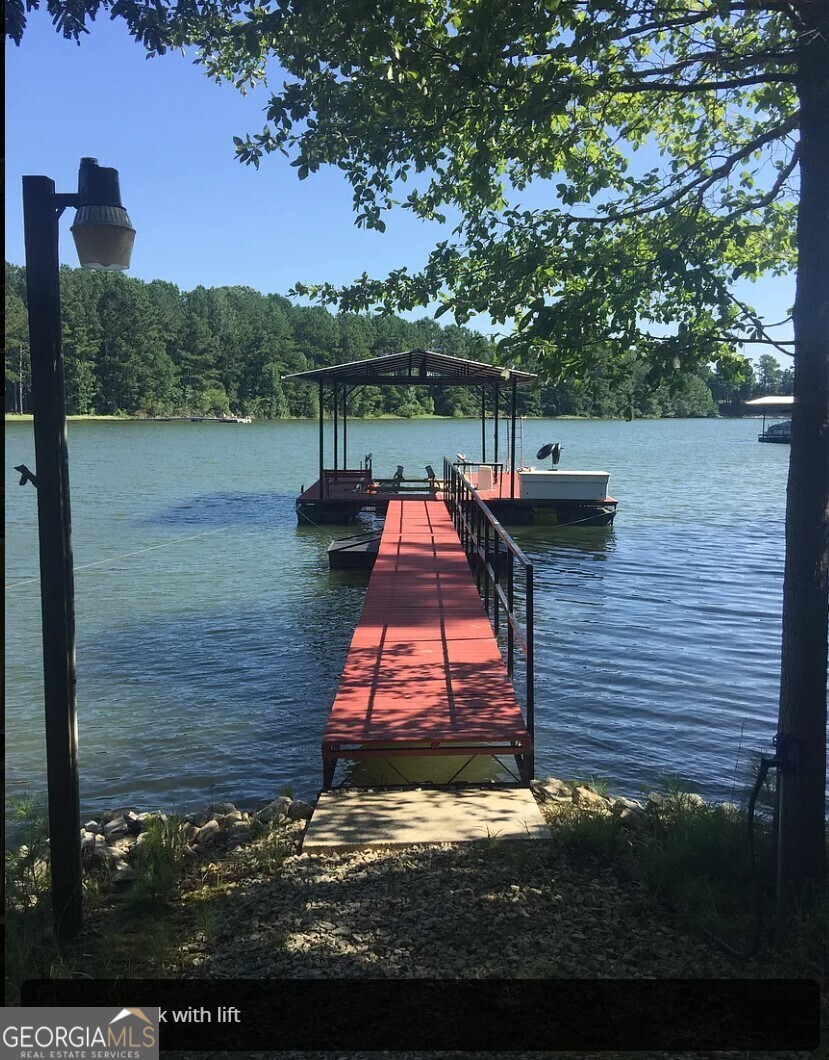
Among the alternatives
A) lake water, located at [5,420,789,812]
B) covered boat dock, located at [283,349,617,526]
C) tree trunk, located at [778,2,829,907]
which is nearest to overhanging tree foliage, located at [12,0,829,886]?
tree trunk, located at [778,2,829,907]

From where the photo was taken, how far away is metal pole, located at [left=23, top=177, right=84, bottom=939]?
379 cm

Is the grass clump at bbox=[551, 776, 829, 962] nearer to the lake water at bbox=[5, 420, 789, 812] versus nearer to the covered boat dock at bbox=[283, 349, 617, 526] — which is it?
the lake water at bbox=[5, 420, 789, 812]

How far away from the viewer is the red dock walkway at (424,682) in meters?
5.86

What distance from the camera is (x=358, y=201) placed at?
5.03 meters

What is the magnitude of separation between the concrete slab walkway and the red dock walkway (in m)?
0.34

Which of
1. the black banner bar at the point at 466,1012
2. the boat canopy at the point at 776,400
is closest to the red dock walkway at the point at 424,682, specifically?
the black banner bar at the point at 466,1012

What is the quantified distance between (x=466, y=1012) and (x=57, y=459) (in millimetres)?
2676

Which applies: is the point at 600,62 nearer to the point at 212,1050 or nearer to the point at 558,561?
the point at 212,1050

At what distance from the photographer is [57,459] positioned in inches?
151

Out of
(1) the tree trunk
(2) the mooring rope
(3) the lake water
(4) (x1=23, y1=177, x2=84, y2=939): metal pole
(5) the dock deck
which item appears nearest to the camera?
(4) (x1=23, y1=177, x2=84, y2=939): metal pole

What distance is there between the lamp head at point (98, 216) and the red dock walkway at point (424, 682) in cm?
322

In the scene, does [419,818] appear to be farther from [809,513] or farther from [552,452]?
[552,452]

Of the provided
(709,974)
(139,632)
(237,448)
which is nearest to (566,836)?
(709,974)

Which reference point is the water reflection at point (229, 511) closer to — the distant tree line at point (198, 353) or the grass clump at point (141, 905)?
the grass clump at point (141, 905)
